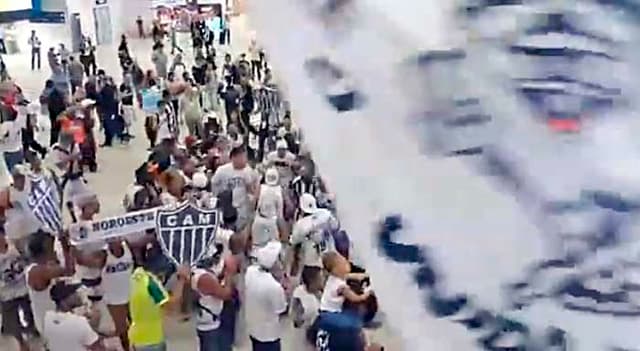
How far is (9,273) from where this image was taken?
654 centimetres

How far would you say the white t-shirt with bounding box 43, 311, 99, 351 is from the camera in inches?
204

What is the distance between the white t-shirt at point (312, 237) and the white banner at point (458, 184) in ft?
16.8

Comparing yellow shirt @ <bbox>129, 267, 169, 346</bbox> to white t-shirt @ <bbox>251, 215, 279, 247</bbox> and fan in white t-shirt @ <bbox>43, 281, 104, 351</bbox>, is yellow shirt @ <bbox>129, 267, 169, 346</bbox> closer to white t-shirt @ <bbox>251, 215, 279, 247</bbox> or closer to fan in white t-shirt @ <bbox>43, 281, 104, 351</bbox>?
fan in white t-shirt @ <bbox>43, 281, 104, 351</bbox>

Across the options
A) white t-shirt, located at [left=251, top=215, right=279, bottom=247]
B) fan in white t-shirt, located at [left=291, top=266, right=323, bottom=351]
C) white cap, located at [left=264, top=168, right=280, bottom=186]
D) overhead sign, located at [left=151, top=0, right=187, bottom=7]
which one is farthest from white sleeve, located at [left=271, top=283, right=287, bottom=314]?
overhead sign, located at [left=151, top=0, right=187, bottom=7]

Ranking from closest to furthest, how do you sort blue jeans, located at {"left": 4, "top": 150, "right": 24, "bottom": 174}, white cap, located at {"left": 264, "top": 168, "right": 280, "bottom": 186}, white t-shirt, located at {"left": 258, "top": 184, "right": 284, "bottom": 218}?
white t-shirt, located at {"left": 258, "top": 184, "right": 284, "bottom": 218}, white cap, located at {"left": 264, "top": 168, "right": 280, "bottom": 186}, blue jeans, located at {"left": 4, "top": 150, "right": 24, "bottom": 174}

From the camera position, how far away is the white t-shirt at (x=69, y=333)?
5188 millimetres

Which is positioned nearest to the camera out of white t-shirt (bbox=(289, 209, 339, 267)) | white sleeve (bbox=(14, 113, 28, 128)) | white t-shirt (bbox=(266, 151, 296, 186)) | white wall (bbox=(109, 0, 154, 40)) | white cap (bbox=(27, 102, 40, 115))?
white t-shirt (bbox=(289, 209, 339, 267))

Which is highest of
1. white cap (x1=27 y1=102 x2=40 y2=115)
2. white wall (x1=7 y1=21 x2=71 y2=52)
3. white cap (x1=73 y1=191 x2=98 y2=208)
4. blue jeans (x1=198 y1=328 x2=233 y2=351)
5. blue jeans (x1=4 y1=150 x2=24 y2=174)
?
white wall (x1=7 y1=21 x2=71 y2=52)

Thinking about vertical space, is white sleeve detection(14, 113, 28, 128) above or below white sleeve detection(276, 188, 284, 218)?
above

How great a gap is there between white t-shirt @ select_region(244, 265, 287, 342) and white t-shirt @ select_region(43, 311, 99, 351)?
2.61 feet

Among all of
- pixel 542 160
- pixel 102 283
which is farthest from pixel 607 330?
pixel 102 283

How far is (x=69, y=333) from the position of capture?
5.18 metres

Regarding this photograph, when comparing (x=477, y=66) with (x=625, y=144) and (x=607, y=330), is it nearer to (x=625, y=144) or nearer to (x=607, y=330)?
(x=625, y=144)

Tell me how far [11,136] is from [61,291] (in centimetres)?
591
